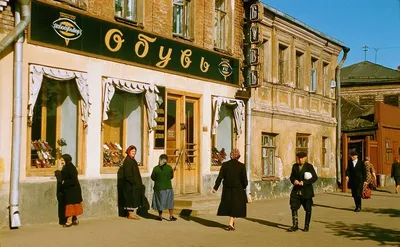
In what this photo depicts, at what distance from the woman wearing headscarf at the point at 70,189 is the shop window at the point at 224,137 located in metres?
6.95

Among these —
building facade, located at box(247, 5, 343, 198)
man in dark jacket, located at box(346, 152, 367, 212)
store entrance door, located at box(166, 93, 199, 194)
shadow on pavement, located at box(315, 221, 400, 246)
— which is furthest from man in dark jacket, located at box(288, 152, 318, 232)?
building facade, located at box(247, 5, 343, 198)

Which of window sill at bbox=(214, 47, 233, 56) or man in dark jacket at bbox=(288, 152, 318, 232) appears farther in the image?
window sill at bbox=(214, 47, 233, 56)

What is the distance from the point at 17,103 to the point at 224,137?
29.3 ft

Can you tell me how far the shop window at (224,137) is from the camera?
1963 cm

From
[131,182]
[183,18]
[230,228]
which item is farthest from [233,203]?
[183,18]

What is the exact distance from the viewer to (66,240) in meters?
11.2

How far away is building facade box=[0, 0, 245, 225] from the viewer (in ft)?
43.2

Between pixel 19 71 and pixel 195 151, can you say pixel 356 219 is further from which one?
pixel 19 71

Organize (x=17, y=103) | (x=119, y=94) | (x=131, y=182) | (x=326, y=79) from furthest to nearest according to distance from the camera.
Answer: (x=326, y=79) < (x=119, y=94) < (x=131, y=182) < (x=17, y=103)

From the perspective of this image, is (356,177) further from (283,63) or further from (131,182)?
(131,182)

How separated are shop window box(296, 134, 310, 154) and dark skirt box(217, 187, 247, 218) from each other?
12015mm

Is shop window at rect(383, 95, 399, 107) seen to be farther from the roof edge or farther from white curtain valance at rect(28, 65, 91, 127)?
white curtain valance at rect(28, 65, 91, 127)

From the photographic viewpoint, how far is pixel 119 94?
52.2 ft

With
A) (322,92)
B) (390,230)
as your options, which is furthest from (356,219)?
(322,92)
